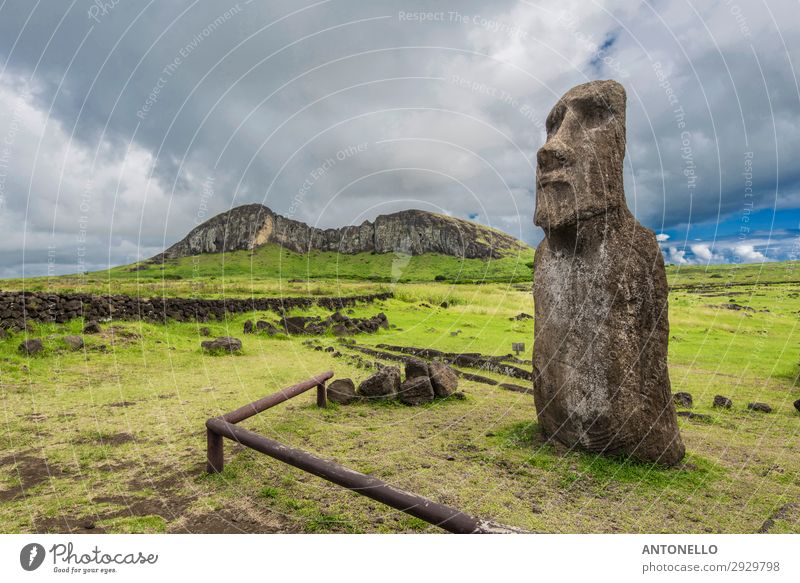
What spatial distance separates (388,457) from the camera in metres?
7.18

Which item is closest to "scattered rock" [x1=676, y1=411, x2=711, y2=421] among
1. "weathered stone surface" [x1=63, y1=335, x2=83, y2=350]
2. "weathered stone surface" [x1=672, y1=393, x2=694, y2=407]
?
"weathered stone surface" [x1=672, y1=393, x2=694, y2=407]

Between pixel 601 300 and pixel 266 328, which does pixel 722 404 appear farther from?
pixel 266 328

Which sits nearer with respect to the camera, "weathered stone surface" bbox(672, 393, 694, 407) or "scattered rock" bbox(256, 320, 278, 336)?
"weathered stone surface" bbox(672, 393, 694, 407)

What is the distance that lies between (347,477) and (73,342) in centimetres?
1483

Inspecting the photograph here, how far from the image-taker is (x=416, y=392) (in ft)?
34.3

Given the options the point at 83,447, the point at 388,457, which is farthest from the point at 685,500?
the point at 83,447

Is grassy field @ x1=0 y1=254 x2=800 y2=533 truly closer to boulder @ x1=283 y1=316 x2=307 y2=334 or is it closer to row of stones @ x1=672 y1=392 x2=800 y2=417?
row of stones @ x1=672 y1=392 x2=800 y2=417

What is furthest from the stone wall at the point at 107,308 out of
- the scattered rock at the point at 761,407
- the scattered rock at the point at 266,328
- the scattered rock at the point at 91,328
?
the scattered rock at the point at 761,407

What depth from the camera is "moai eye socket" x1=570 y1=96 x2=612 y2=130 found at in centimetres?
707

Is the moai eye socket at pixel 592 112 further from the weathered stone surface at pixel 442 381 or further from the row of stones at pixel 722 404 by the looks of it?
the row of stones at pixel 722 404

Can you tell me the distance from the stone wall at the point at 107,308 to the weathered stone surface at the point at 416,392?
1430cm

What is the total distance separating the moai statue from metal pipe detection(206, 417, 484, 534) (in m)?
3.90

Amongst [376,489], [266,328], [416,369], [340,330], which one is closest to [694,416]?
[416,369]

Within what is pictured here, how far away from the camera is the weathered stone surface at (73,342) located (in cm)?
1478
